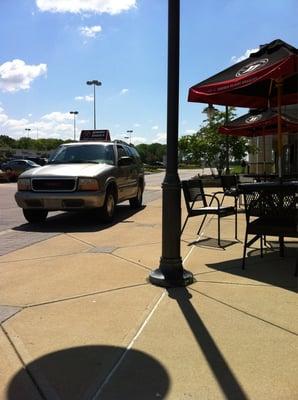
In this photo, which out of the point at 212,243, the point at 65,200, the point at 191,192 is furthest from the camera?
the point at 65,200

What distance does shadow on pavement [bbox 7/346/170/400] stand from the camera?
321cm

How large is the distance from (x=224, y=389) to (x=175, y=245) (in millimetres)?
2378

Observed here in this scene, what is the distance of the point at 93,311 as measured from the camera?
4691 millimetres

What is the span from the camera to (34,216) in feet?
35.8

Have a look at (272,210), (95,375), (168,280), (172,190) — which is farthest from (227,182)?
(95,375)

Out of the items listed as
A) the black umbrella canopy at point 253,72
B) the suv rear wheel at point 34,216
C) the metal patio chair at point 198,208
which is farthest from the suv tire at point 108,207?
the black umbrella canopy at point 253,72

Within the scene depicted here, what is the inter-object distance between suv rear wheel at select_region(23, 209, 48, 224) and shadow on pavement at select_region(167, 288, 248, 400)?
20.4ft

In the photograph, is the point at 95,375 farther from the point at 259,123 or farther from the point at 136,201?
the point at 136,201

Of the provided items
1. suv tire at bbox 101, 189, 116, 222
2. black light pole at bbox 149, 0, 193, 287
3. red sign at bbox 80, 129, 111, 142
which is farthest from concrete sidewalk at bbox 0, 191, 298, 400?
red sign at bbox 80, 129, 111, 142

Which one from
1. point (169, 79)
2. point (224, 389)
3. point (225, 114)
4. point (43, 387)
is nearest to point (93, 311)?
point (43, 387)

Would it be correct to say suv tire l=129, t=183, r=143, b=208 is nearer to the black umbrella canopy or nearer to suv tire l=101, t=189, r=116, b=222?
suv tire l=101, t=189, r=116, b=222

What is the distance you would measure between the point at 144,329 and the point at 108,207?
6.55 m

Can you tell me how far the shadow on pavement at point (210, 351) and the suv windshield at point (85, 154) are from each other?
21.6 feet

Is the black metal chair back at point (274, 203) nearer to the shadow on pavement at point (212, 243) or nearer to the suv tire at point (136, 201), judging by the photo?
the shadow on pavement at point (212, 243)
